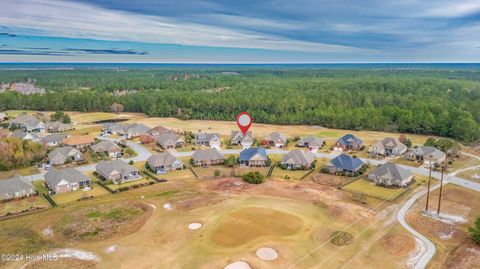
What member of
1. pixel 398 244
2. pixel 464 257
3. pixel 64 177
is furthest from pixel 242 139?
pixel 464 257

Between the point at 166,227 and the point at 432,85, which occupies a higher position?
the point at 432,85

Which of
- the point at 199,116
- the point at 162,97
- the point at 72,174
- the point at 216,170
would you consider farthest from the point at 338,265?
the point at 162,97

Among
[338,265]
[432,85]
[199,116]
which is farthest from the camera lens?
[432,85]

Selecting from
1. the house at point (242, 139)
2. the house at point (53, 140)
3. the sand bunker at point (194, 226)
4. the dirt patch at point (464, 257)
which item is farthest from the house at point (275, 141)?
the dirt patch at point (464, 257)

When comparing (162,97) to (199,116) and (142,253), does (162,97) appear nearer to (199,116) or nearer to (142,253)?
(199,116)

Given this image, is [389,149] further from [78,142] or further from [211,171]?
[78,142]

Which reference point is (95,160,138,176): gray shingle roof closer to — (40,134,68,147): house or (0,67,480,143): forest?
(40,134,68,147): house

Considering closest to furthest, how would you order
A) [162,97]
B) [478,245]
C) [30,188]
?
1. [478,245]
2. [30,188]
3. [162,97]
